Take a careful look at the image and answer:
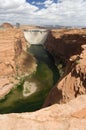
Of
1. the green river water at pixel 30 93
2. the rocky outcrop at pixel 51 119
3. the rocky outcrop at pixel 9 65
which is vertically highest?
the rocky outcrop at pixel 51 119

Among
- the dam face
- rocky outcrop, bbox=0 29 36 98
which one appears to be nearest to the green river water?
rocky outcrop, bbox=0 29 36 98

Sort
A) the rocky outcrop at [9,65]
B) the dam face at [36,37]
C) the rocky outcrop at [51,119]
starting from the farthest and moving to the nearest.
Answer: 1. the dam face at [36,37]
2. the rocky outcrop at [9,65]
3. the rocky outcrop at [51,119]

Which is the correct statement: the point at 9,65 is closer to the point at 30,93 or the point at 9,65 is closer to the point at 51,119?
the point at 30,93

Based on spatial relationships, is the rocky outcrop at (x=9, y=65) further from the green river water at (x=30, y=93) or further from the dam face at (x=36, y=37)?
the dam face at (x=36, y=37)

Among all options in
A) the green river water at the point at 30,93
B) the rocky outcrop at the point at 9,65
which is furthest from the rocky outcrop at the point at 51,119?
the rocky outcrop at the point at 9,65

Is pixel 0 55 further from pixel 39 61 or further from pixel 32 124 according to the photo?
pixel 32 124

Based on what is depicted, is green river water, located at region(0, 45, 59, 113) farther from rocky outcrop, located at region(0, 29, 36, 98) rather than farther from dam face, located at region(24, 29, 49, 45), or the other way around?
dam face, located at region(24, 29, 49, 45)

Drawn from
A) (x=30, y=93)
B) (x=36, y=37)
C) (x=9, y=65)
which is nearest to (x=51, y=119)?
(x=30, y=93)
